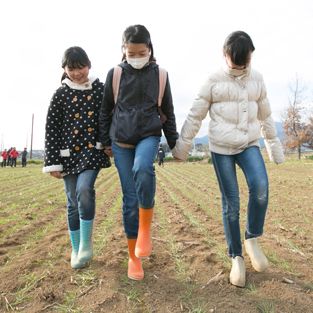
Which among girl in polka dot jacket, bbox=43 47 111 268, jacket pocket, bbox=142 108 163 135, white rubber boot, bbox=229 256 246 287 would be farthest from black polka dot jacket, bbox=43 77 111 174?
white rubber boot, bbox=229 256 246 287

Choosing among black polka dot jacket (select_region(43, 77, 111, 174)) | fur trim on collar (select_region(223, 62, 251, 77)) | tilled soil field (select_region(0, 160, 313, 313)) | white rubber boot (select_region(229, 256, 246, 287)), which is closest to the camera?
tilled soil field (select_region(0, 160, 313, 313))

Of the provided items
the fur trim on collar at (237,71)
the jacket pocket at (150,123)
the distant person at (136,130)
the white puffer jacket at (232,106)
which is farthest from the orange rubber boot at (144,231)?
the fur trim on collar at (237,71)

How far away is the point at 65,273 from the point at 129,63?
1.91 meters

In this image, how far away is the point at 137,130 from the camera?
2.17 m

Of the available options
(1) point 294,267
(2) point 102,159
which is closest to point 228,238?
(1) point 294,267

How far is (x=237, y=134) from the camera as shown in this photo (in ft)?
7.42

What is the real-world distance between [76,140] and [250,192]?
1.68 metres

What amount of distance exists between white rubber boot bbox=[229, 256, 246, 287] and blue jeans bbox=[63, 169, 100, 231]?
1.32 meters

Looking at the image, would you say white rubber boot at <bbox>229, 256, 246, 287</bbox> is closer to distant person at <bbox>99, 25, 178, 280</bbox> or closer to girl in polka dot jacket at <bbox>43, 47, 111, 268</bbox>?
distant person at <bbox>99, 25, 178, 280</bbox>

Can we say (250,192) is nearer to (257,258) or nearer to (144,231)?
(257,258)

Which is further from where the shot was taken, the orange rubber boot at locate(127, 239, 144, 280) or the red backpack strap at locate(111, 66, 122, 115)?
the red backpack strap at locate(111, 66, 122, 115)

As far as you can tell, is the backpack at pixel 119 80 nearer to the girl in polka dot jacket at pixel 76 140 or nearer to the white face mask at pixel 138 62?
the white face mask at pixel 138 62

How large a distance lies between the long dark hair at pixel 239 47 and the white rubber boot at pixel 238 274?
5.46 feet

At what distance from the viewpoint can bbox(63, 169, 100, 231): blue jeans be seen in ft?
7.71
